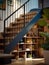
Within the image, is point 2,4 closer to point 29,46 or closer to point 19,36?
point 29,46

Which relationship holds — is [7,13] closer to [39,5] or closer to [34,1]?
[34,1]

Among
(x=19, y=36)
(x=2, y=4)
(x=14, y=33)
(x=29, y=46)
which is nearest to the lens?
(x=19, y=36)

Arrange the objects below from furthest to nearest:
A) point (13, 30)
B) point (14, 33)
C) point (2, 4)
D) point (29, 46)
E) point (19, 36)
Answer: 1. point (2, 4)
2. point (29, 46)
3. point (13, 30)
4. point (14, 33)
5. point (19, 36)

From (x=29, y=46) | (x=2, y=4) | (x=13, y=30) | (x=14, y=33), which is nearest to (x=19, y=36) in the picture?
(x=14, y=33)

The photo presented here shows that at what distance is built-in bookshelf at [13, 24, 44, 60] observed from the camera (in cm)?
892

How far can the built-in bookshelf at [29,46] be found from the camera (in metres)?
8.92

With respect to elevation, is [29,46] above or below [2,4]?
below

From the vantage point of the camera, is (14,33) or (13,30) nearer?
(14,33)

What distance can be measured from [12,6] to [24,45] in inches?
86.1

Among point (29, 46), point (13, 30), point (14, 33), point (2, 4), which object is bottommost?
point (29, 46)

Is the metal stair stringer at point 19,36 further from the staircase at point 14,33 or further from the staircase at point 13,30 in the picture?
the staircase at point 13,30

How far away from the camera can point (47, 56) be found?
4980mm

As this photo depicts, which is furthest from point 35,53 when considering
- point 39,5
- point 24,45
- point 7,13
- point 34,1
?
point 39,5

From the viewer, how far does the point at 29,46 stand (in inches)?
372
